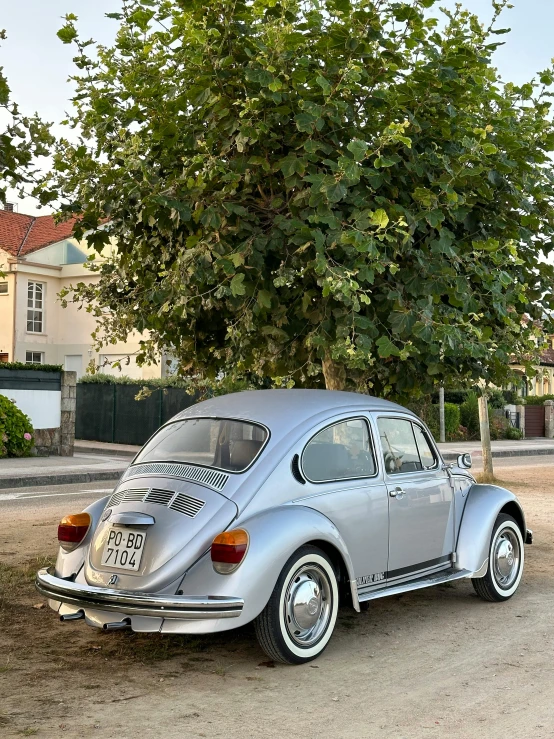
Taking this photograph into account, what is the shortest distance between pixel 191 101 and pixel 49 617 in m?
4.18

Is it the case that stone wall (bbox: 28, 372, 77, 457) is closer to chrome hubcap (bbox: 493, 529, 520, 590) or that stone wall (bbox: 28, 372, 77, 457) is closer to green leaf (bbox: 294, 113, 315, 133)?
green leaf (bbox: 294, 113, 315, 133)

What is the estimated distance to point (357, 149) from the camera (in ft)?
23.3

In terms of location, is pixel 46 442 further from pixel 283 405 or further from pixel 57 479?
pixel 283 405

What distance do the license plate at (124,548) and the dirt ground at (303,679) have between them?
1.91 feet

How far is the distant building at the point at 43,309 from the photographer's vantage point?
130ft

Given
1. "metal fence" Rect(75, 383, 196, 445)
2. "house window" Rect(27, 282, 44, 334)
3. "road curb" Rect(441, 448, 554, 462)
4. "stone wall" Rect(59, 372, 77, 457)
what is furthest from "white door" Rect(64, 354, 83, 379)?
"road curb" Rect(441, 448, 554, 462)

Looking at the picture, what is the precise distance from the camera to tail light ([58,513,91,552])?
605 cm

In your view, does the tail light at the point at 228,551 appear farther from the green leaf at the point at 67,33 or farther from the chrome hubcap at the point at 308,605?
the green leaf at the point at 67,33

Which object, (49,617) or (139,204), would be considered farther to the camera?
(139,204)

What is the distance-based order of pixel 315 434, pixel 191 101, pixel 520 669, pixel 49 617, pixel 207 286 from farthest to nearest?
pixel 207 286 → pixel 191 101 → pixel 49 617 → pixel 315 434 → pixel 520 669

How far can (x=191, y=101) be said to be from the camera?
25.9 feet

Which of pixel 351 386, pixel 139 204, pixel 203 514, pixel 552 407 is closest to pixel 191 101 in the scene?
pixel 139 204

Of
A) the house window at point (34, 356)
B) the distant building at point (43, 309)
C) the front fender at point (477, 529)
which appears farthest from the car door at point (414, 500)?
the house window at point (34, 356)

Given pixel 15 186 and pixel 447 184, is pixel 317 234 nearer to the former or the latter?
pixel 447 184
